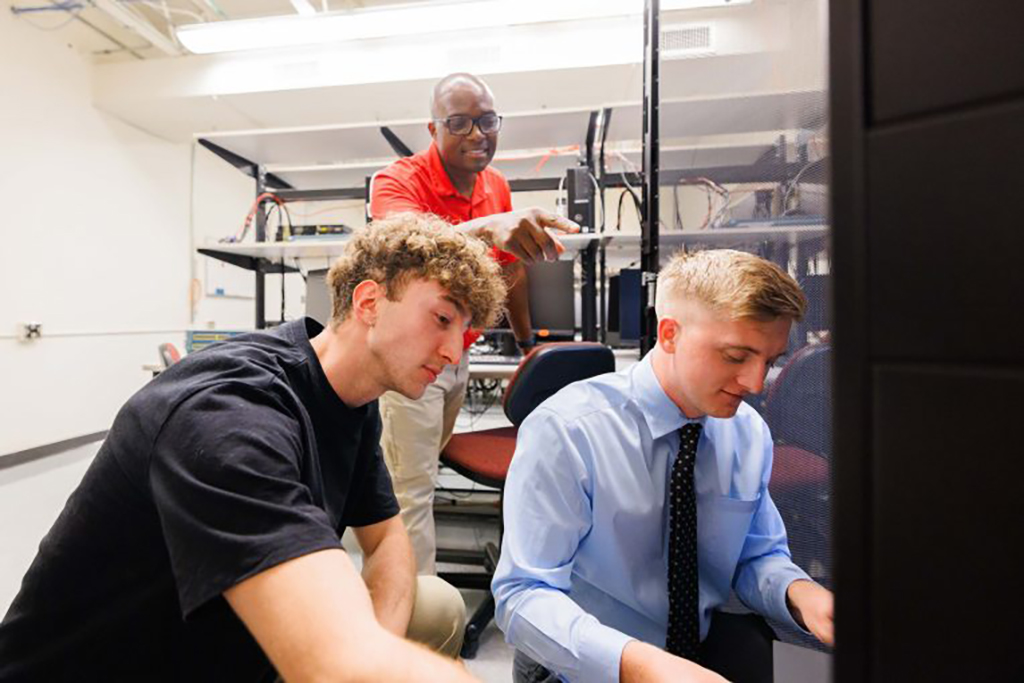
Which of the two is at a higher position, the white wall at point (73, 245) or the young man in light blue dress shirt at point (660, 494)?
the white wall at point (73, 245)

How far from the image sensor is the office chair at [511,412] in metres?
1.26

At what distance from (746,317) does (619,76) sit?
9.76 feet

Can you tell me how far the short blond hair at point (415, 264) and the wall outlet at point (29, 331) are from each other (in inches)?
128

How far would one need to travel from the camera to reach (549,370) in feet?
4.14

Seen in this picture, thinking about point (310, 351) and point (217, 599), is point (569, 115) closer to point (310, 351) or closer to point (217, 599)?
point (310, 351)

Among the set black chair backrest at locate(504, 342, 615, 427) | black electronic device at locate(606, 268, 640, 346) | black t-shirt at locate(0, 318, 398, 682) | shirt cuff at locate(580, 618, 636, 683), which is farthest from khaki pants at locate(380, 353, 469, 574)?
black electronic device at locate(606, 268, 640, 346)

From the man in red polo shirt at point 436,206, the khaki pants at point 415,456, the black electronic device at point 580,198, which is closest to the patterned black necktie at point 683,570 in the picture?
the man in red polo shirt at point 436,206

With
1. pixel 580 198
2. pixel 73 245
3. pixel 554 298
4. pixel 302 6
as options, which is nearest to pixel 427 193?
pixel 580 198

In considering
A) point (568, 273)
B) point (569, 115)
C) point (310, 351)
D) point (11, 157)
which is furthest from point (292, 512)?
point (11, 157)

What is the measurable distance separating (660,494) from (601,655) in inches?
9.5

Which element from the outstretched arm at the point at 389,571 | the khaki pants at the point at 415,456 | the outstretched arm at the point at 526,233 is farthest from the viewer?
the khaki pants at the point at 415,456

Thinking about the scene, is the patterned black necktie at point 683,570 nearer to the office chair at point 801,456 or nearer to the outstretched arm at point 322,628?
Answer: the office chair at point 801,456

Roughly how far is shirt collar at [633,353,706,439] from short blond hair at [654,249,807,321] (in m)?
0.11

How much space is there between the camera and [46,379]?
10.5 feet
